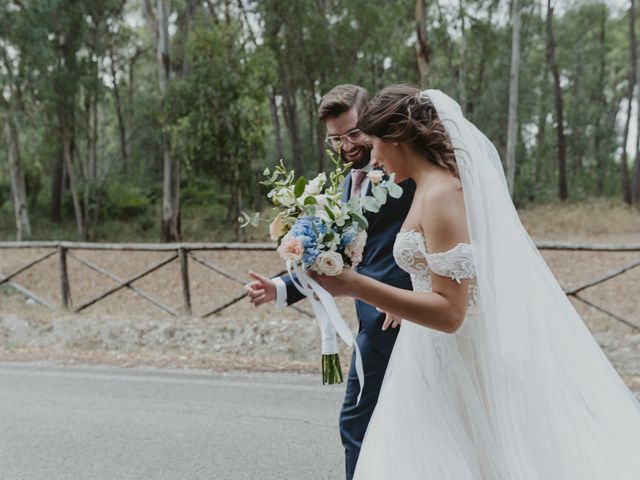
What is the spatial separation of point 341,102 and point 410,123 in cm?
84

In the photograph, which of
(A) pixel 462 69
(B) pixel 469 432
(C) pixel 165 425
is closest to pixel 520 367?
(B) pixel 469 432

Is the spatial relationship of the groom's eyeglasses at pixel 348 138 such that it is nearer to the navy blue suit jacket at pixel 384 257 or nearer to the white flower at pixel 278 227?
the navy blue suit jacket at pixel 384 257

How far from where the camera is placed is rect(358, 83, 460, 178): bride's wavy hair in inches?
86.4

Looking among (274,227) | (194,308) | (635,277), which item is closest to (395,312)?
(274,227)

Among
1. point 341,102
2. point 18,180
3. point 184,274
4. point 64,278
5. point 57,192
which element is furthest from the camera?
point 57,192

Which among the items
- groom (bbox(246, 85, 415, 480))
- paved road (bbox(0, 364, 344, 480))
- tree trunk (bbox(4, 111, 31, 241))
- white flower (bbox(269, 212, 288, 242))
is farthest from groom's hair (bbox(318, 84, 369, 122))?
tree trunk (bbox(4, 111, 31, 241))

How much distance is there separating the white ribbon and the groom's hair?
94 cm

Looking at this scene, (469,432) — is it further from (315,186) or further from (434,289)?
(315,186)

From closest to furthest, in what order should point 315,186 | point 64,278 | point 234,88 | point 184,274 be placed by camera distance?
point 315,186, point 184,274, point 64,278, point 234,88

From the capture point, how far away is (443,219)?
7.02 ft

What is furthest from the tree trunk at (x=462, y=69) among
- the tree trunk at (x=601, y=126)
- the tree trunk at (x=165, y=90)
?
the tree trunk at (x=165, y=90)

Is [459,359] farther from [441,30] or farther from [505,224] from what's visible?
[441,30]

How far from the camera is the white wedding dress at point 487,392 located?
228 cm

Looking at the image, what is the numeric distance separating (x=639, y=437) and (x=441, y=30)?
22.8 m
